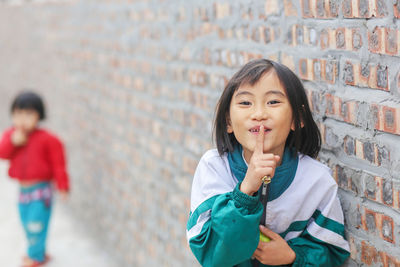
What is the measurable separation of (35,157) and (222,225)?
11.0 ft

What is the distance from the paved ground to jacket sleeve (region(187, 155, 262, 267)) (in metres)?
3.22

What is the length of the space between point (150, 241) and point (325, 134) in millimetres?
2322

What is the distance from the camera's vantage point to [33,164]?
4812 millimetres

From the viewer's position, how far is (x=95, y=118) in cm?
535

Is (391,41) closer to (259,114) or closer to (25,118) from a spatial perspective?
(259,114)

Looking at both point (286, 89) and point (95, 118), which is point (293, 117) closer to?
point (286, 89)

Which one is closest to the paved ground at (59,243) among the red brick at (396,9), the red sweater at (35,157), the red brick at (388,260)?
the red sweater at (35,157)

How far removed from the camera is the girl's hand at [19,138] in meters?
4.79

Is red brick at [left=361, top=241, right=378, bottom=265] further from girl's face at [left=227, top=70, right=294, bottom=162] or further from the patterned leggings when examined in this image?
the patterned leggings

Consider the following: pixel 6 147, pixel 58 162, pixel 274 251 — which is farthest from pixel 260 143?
pixel 6 147

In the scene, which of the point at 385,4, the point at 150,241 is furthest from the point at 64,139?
the point at 385,4

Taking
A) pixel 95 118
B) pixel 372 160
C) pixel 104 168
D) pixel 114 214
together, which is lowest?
pixel 114 214

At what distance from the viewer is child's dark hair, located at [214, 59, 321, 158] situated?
191 cm

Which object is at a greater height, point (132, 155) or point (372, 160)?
point (372, 160)
